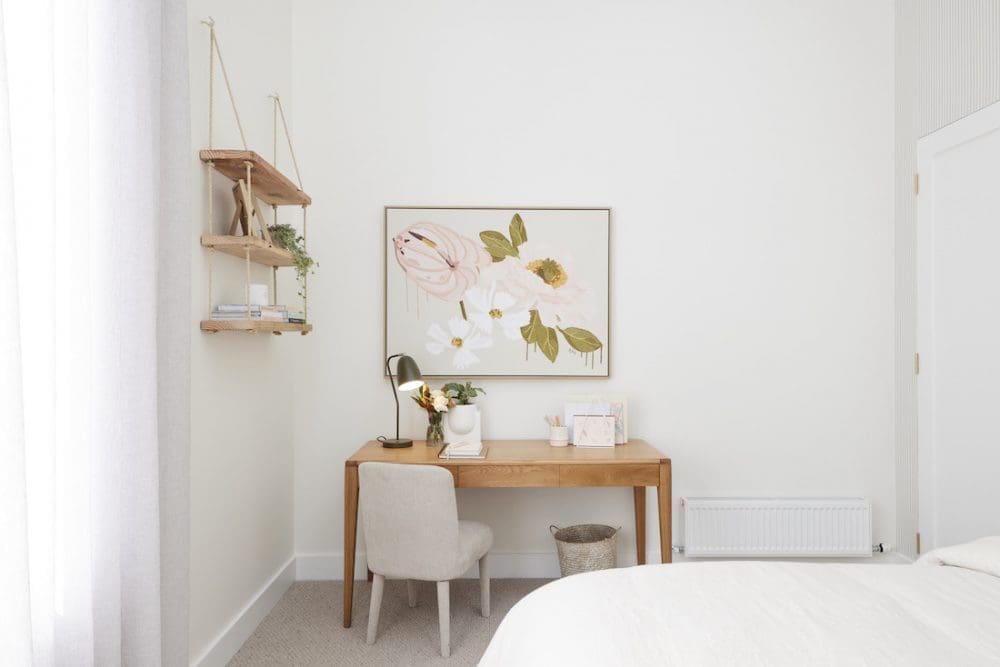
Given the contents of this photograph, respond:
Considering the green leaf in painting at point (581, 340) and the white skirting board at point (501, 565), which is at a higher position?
the green leaf in painting at point (581, 340)

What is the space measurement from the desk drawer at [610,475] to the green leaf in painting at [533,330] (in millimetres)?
740

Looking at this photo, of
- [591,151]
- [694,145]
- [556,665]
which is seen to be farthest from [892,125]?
[556,665]

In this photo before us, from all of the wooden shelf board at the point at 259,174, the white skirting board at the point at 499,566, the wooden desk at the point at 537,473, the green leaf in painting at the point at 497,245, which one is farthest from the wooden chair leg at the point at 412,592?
the wooden shelf board at the point at 259,174

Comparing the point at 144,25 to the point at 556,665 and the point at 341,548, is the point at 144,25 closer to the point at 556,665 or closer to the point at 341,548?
the point at 556,665

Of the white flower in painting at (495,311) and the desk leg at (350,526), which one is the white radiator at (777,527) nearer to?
the white flower in painting at (495,311)

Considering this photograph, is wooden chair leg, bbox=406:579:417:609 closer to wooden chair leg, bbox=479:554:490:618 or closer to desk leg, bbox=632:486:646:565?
wooden chair leg, bbox=479:554:490:618

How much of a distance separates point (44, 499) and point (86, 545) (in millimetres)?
151

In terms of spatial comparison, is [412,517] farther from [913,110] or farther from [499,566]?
[913,110]

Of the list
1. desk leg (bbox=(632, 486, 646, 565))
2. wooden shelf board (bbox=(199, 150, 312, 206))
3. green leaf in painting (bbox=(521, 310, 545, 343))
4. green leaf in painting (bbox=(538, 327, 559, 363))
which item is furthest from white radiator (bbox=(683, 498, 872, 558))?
wooden shelf board (bbox=(199, 150, 312, 206))

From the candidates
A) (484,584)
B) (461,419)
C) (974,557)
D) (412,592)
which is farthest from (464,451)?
(974,557)

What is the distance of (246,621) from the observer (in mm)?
2555

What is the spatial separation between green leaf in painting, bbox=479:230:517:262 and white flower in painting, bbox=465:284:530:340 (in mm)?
157

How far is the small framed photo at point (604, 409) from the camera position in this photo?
3064 millimetres

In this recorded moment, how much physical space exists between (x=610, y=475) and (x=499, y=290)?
1.06m
